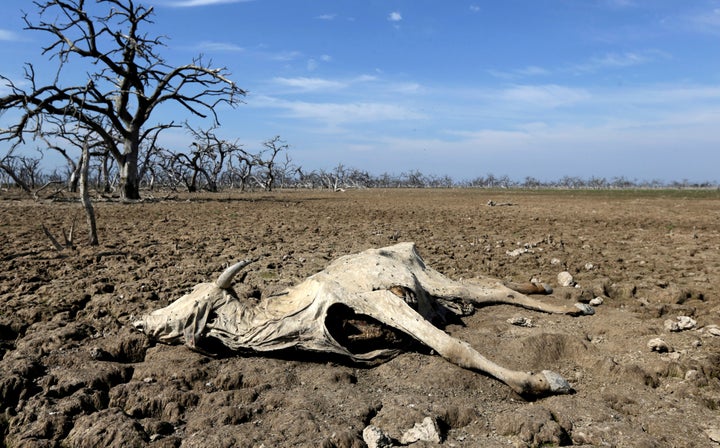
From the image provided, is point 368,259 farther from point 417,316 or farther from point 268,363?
point 268,363

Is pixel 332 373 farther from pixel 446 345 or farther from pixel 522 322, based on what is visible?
pixel 522 322

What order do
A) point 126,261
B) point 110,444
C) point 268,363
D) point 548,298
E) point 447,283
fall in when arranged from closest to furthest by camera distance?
point 110,444, point 268,363, point 447,283, point 548,298, point 126,261

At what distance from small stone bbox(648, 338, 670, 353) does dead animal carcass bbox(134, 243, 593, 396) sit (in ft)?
3.21

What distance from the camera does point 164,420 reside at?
3027mm

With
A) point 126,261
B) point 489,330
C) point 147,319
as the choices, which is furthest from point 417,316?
point 126,261

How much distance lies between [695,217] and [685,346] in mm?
13058

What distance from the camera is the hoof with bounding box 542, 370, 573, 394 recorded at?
10.8 ft

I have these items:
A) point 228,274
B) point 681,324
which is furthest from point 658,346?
point 228,274

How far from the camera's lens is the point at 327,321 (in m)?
3.95

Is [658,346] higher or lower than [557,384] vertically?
higher

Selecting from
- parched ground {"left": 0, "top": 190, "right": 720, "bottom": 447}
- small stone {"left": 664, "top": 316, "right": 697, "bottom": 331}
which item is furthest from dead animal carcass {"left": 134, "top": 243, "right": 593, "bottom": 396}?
small stone {"left": 664, "top": 316, "right": 697, "bottom": 331}

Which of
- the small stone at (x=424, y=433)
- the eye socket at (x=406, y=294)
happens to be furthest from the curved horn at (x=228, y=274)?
the small stone at (x=424, y=433)

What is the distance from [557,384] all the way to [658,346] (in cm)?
108

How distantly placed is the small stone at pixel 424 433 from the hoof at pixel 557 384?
985 mm
